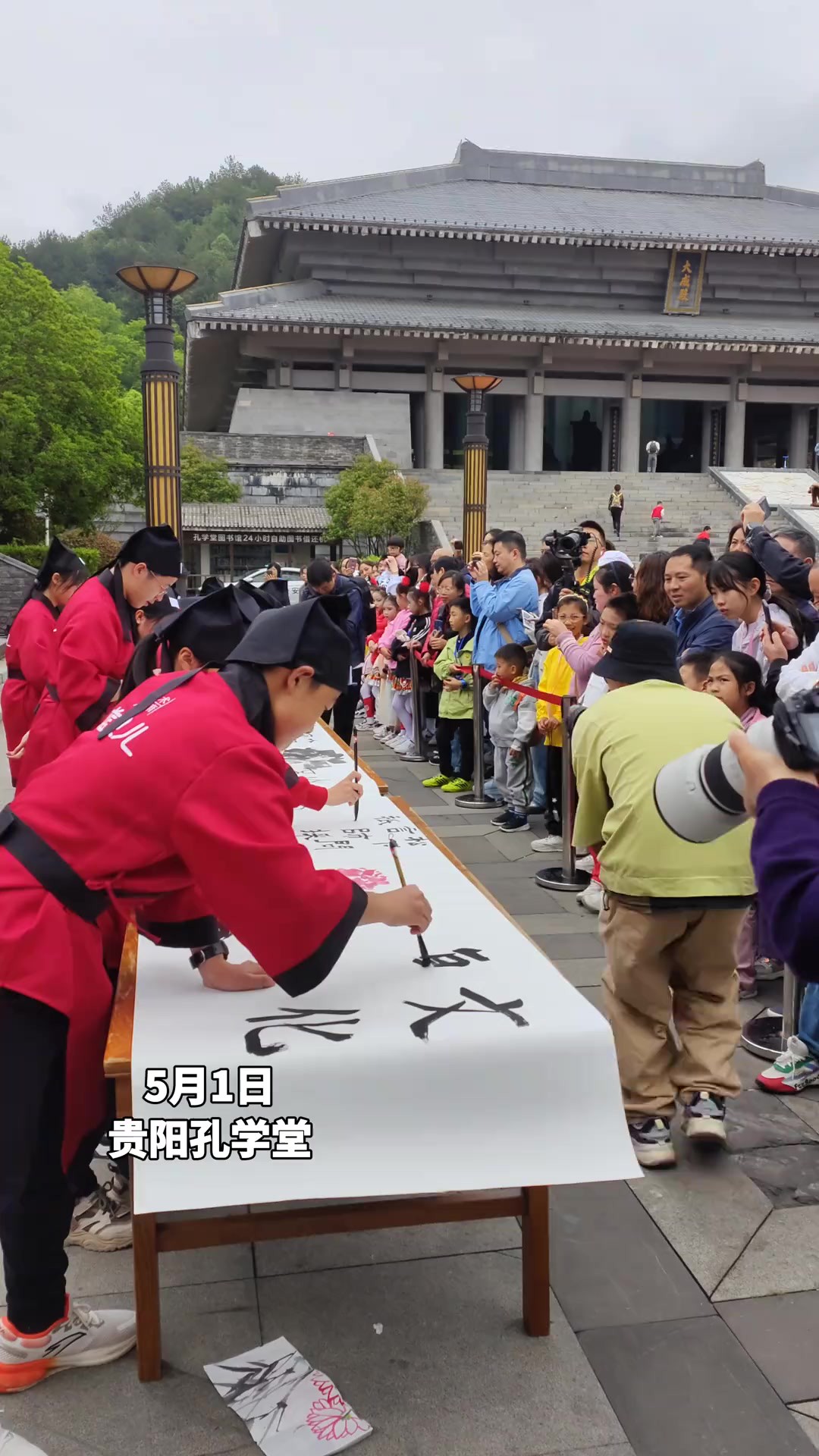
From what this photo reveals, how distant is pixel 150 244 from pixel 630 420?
2056 inches

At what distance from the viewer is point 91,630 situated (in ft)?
14.0

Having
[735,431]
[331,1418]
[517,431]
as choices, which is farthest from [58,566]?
[735,431]

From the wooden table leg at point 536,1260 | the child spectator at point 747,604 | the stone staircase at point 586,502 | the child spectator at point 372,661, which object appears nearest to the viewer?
the wooden table leg at point 536,1260

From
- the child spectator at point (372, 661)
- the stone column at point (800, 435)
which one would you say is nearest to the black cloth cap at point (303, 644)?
the child spectator at point (372, 661)

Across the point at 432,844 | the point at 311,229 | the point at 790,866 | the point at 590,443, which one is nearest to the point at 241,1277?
the point at 432,844

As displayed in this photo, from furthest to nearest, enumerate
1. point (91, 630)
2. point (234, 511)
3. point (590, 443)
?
point (590, 443) → point (234, 511) → point (91, 630)

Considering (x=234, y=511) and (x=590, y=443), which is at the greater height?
(x=590, y=443)

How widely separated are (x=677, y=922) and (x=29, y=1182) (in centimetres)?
176

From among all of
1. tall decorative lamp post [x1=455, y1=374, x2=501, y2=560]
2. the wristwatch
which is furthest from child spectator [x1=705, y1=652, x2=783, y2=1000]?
tall decorative lamp post [x1=455, y1=374, x2=501, y2=560]

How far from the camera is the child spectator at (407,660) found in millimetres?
9000

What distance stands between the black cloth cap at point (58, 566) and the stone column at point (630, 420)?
1000 inches

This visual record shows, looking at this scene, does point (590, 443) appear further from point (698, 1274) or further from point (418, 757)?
point (698, 1274)

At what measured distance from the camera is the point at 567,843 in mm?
5832

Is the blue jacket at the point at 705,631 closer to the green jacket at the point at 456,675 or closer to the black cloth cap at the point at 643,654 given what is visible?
the black cloth cap at the point at 643,654
